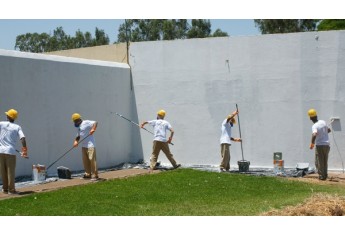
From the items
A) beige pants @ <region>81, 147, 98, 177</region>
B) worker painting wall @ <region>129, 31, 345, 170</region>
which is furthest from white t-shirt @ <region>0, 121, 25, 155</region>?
worker painting wall @ <region>129, 31, 345, 170</region>

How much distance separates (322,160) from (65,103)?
667 centimetres

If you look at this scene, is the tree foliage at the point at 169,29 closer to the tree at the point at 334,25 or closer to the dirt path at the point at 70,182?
the tree at the point at 334,25

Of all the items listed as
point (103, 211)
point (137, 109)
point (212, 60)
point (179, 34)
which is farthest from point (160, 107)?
point (179, 34)

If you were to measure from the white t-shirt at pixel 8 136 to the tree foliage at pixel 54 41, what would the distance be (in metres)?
29.9

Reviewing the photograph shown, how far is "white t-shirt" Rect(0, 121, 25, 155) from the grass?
110cm

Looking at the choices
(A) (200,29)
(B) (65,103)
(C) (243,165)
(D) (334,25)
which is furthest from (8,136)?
(A) (200,29)

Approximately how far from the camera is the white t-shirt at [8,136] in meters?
10.3

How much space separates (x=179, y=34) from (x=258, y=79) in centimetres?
2525

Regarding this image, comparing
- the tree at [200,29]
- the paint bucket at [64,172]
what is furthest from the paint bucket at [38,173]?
the tree at [200,29]

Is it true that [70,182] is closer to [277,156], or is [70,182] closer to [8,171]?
[8,171]

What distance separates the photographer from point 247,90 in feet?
49.3

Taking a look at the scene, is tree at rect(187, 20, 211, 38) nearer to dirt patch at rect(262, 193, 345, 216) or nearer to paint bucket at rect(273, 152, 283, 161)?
paint bucket at rect(273, 152, 283, 161)

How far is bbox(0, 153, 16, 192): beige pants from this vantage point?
33.8 feet

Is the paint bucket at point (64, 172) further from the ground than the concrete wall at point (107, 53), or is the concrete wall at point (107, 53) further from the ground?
the concrete wall at point (107, 53)
